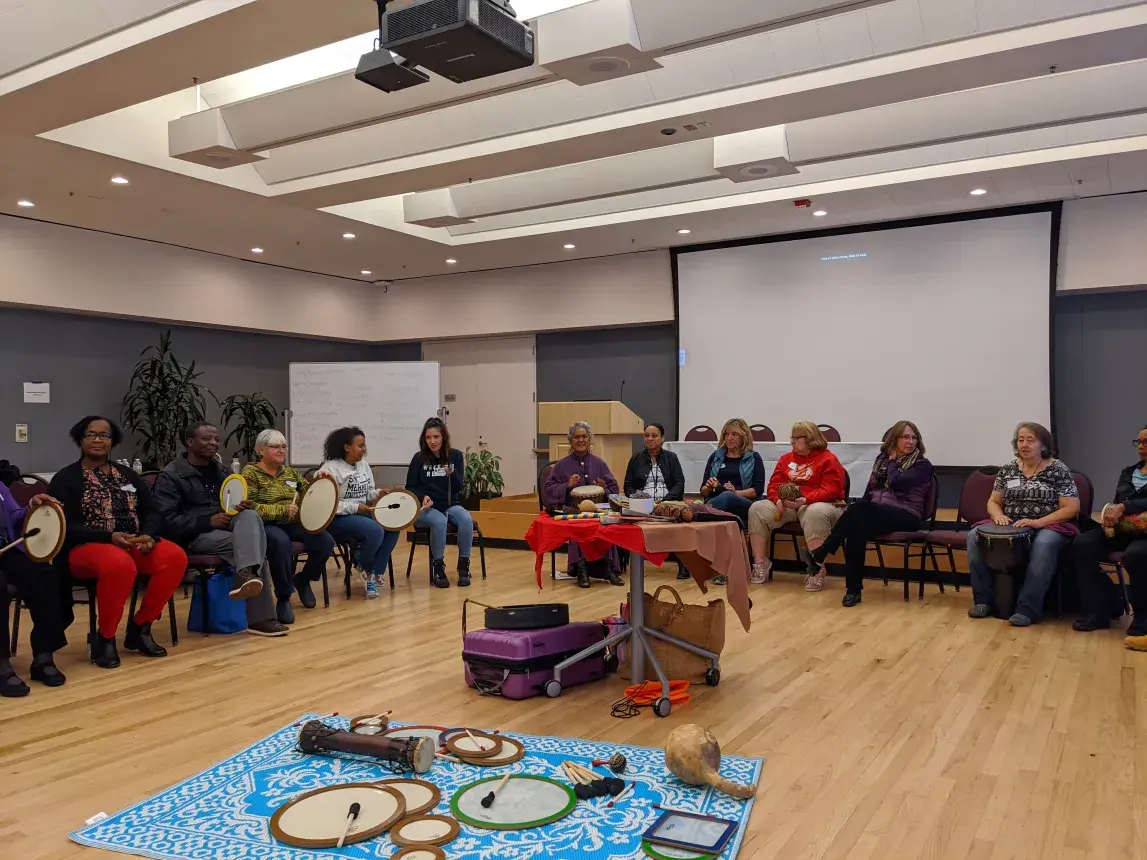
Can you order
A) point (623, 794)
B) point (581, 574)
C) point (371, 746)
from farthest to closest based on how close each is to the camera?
point (581, 574) → point (371, 746) → point (623, 794)

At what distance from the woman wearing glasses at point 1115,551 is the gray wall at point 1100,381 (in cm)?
261

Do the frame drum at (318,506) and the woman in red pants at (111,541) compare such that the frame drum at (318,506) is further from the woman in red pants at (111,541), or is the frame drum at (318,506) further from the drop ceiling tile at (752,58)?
the drop ceiling tile at (752,58)

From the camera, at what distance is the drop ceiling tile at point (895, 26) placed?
446cm

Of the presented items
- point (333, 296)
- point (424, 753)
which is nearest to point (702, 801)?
point (424, 753)

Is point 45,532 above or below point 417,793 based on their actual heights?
above

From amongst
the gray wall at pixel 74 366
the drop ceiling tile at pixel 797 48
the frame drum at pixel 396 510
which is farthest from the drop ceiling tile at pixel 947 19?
the gray wall at pixel 74 366

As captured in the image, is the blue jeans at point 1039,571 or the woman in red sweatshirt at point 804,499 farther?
the woman in red sweatshirt at point 804,499

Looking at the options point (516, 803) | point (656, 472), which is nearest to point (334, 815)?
point (516, 803)

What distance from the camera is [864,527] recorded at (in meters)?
6.21

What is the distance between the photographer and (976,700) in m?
3.92

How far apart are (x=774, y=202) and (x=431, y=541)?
394cm

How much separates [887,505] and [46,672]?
512 cm

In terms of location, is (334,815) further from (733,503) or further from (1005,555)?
(733,503)

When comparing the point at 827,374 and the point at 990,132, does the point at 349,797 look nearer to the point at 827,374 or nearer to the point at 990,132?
the point at 990,132
